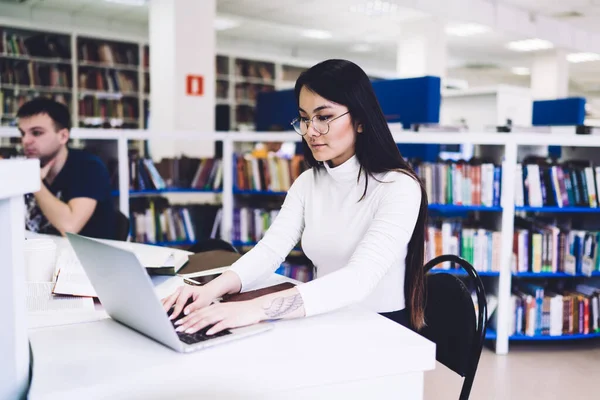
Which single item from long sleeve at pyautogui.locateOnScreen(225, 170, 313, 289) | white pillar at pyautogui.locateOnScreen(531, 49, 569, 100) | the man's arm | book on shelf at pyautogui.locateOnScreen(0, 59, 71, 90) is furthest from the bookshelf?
white pillar at pyautogui.locateOnScreen(531, 49, 569, 100)

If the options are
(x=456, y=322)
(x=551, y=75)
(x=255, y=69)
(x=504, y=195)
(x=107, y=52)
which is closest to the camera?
(x=456, y=322)

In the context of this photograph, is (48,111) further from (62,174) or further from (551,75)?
(551,75)

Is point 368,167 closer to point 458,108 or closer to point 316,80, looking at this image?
point 316,80

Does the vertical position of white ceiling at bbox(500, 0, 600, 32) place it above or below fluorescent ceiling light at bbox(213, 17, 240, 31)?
above

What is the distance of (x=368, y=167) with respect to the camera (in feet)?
4.99

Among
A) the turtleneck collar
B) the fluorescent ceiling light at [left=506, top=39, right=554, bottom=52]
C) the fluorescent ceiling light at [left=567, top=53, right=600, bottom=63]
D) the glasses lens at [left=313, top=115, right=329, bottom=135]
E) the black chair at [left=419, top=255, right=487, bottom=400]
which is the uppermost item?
the fluorescent ceiling light at [left=567, top=53, right=600, bottom=63]

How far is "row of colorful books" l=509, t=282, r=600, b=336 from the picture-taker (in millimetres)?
3320

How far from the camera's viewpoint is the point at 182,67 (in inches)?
217

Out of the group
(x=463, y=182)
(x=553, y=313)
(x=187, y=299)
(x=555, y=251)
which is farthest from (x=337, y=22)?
(x=187, y=299)

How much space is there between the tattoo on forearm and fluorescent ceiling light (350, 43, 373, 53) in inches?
400

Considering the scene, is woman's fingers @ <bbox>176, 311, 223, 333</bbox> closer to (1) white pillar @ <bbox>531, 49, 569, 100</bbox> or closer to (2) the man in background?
(2) the man in background

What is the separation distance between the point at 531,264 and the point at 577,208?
1.44ft

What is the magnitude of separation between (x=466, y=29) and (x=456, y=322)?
28.0 ft

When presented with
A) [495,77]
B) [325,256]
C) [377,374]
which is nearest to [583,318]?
[325,256]
